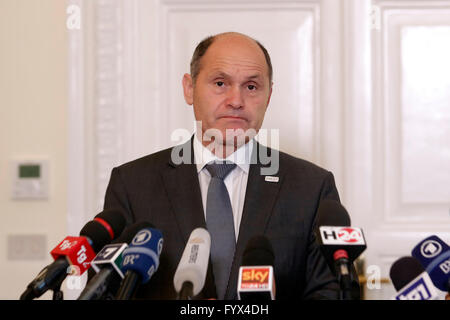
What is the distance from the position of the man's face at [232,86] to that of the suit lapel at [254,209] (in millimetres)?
178

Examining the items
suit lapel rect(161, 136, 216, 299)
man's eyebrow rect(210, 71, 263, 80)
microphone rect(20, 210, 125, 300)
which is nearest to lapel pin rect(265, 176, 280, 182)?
suit lapel rect(161, 136, 216, 299)

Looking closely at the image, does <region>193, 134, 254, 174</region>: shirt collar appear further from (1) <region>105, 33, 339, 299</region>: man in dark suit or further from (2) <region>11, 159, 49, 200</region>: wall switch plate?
(2) <region>11, 159, 49, 200</region>: wall switch plate

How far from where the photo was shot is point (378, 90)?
3223 mm

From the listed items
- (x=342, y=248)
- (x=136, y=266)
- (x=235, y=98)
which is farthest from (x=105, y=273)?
(x=235, y=98)

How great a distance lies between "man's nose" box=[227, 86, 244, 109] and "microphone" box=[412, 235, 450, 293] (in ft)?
3.58

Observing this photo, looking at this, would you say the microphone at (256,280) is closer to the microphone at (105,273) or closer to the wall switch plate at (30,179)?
the microphone at (105,273)

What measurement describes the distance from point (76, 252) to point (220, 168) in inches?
37.4

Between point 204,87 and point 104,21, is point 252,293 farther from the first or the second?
point 104,21

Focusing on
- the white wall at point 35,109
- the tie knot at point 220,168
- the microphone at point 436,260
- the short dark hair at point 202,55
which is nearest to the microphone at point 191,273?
the microphone at point 436,260

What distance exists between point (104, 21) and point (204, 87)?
1262 mm

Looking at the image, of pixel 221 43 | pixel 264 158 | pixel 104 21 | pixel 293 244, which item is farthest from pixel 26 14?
pixel 293 244

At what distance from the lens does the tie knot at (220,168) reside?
215cm

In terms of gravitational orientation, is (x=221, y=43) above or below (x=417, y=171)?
above

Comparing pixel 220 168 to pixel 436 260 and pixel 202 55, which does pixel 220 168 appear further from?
pixel 436 260
